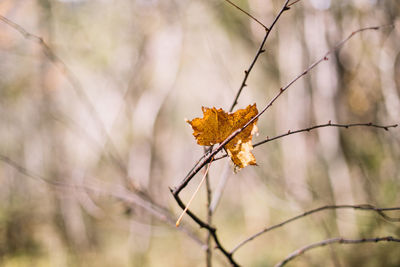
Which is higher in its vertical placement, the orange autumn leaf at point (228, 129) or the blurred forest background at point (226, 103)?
the blurred forest background at point (226, 103)

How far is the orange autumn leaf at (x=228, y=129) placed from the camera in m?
0.51

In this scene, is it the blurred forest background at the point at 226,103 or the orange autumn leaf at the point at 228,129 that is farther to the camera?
the blurred forest background at the point at 226,103

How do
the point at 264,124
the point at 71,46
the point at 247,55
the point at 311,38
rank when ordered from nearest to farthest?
the point at 311,38 < the point at 71,46 < the point at 247,55 < the point at 264,124

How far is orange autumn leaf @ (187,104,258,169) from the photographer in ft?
1.67

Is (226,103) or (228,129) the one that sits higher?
(226,103)

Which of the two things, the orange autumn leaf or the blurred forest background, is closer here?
the orange autumn leaf

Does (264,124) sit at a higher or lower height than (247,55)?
higher

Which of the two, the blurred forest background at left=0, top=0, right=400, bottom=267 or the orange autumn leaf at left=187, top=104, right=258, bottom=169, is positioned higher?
the blurred forest background at left=0, top=0, right=400, bottom=267

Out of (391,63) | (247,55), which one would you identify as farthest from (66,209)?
(391,63)

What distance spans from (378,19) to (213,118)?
7.73 feet

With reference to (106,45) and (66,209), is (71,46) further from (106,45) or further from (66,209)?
(66,209)

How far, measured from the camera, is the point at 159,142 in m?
3.90

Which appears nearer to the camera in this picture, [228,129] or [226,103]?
[228,129]

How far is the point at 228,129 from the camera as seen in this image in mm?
551
